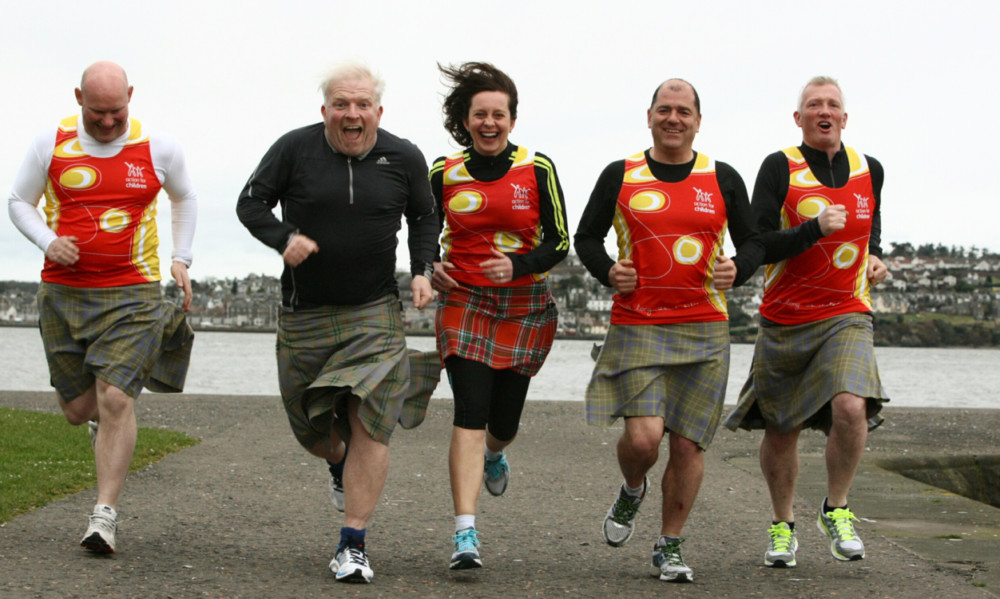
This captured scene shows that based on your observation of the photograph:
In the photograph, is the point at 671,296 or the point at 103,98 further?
the point at 103,98

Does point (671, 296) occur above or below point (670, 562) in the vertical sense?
above

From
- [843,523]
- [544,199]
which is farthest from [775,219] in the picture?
[843,523]

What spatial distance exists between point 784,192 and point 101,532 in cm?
376

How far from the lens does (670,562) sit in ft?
21.2

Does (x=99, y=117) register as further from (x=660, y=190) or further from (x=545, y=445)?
→ (x=545, y=445)

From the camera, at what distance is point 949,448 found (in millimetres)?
13883

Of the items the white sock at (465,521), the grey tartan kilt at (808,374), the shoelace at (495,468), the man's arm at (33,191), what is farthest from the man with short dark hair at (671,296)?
the man's arm at (33,191)

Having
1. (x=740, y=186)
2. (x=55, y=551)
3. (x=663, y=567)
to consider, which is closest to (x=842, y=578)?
(x=663, y=567)

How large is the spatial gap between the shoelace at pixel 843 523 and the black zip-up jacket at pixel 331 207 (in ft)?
8.10

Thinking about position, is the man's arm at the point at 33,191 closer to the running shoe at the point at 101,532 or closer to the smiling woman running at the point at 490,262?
the running shoe at the point at 101,532

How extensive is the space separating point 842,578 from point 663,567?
88cm

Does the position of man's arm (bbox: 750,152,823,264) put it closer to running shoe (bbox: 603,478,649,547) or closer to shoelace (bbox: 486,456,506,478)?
running shoe (bbox: 603,478,649,547)

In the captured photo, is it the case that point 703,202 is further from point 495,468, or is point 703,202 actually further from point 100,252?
point 100,252

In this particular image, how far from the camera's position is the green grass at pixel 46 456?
8.49 meters
